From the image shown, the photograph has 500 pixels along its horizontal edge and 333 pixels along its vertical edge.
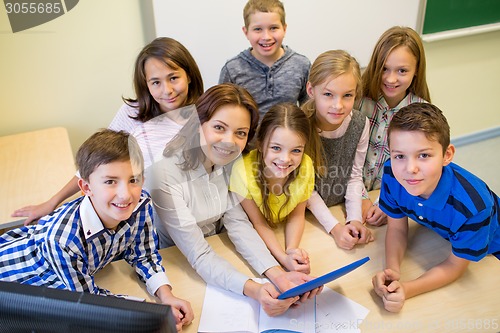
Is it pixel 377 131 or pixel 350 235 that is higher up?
pixel 377 131

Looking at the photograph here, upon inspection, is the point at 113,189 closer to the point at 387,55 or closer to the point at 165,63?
the point at 165,63

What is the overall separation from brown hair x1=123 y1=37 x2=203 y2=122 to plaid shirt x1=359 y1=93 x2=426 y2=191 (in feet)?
2.18

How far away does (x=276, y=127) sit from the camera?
1314mm

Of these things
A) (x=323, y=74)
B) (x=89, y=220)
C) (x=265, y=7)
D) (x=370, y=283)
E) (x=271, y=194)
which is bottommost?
(x=370, y=283)

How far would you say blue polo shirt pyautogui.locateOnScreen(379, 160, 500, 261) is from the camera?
1.11 metres

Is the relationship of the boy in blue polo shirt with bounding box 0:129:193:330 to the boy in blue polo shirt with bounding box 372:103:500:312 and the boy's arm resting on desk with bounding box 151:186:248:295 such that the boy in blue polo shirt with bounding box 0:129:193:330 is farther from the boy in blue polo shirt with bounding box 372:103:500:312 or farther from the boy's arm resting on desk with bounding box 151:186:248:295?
the boy in blue polo shirt with bounding box 372:103:500:312

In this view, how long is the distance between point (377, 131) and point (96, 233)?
1.12 meters

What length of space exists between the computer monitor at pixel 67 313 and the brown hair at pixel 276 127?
2.75 ft

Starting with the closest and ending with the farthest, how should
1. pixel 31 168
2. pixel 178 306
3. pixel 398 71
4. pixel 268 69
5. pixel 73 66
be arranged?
pixel 178 306
pixel 398 71
pixel 31 168
pixel 268 69
pixel 73 66

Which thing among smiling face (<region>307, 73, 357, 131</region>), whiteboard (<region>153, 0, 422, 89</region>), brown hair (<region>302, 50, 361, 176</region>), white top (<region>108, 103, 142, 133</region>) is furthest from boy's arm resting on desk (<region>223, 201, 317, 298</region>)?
whiteboard (<region>153, 0, 422, 89</region>)

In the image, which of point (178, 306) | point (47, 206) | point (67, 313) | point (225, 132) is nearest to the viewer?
point (67, 313)

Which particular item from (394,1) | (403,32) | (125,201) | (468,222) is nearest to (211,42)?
(403,32)

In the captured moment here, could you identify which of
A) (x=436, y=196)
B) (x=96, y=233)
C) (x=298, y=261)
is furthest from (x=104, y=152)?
(x=436, y=196)

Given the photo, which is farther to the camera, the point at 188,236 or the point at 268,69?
the point at 268,69
